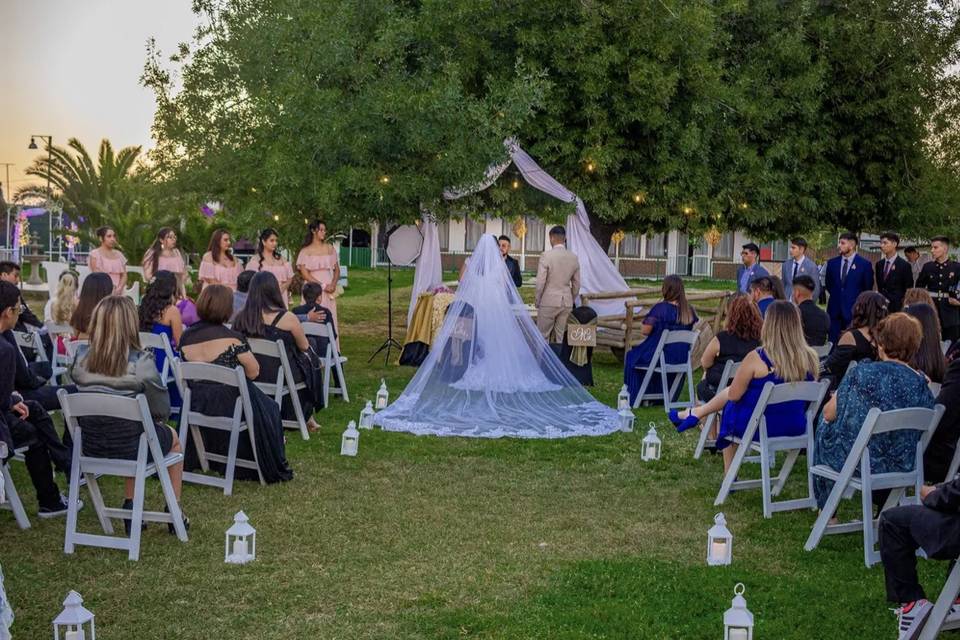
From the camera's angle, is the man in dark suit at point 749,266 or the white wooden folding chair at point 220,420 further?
the man in dark suit at point 749,266

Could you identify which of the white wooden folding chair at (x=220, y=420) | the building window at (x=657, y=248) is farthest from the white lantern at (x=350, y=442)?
the building window at (x=657, y=248)

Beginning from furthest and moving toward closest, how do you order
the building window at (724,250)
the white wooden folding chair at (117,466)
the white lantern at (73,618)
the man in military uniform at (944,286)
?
the building window at (724,250) → the man in military uniform at (944,286) → the white wooden folding chair at (117,466) → the white lantern at (73,618)

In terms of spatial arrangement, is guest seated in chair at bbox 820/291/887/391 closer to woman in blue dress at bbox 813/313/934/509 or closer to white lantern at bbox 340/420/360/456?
woman in blue dress at bbox 813/313/934/509

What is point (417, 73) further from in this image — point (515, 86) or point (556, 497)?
point (556, 497)

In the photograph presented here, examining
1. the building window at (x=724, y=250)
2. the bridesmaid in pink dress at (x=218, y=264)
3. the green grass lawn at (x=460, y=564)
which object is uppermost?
the building window at (x=724, y=250)

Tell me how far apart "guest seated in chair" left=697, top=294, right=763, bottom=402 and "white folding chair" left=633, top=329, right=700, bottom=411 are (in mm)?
1784

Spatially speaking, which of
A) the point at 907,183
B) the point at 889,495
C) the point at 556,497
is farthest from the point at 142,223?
the point at 889,495

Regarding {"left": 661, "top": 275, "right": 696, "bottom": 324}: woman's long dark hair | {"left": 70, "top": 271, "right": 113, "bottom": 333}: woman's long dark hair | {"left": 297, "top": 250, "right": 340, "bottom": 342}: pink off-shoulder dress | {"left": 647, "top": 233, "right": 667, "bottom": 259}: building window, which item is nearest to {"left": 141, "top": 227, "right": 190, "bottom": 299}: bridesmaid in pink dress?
{"left": 297, "top": 250, "right": 340, "bottom": 342}: pink off-shoulder dress

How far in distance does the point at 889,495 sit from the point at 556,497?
2220 mm

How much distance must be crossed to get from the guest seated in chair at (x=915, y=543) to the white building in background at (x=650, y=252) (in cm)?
3590

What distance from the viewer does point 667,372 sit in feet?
37.2

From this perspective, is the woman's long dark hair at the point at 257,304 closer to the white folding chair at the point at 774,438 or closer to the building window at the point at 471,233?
the white folding chair at the point at 774,438

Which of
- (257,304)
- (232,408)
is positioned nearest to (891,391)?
(232,408)

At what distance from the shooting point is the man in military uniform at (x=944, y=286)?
13789 millimetres
